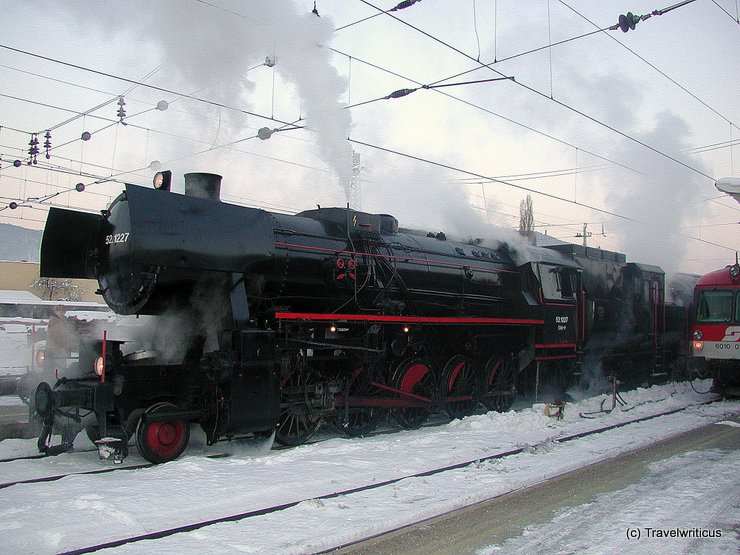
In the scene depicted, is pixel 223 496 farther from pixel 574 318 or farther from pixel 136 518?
pixel 574 318

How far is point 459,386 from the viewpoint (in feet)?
35.3

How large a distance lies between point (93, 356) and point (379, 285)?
4.01 meters

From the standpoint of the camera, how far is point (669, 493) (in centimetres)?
635

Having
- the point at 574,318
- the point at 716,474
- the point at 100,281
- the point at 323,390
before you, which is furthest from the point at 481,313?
the point at 100,281

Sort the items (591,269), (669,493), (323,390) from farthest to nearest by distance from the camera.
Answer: (591,269), (323,390), (669,493)

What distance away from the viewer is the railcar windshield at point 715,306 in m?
14.2

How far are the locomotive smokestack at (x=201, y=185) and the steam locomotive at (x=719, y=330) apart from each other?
11.8m

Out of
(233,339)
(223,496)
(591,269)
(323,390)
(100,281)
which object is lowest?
(223,496)

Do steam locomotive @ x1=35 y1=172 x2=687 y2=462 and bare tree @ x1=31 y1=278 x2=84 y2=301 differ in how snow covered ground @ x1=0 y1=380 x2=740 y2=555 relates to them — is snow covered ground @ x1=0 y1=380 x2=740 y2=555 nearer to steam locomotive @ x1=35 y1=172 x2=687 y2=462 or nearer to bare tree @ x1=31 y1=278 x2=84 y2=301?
steam locomotive @ x1=35 y1=172 x2=687 y2=462

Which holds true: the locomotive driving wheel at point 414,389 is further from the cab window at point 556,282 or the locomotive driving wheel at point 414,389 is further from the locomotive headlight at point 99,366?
the locomotive headlight at point 99,366

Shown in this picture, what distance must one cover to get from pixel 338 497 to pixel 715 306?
12192mm

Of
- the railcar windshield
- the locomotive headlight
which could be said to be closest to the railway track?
the locomotive headlight

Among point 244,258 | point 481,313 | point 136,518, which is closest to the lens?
point 136,518

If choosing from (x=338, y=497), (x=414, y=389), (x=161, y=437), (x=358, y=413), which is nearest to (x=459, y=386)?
(x=414, y=389)
